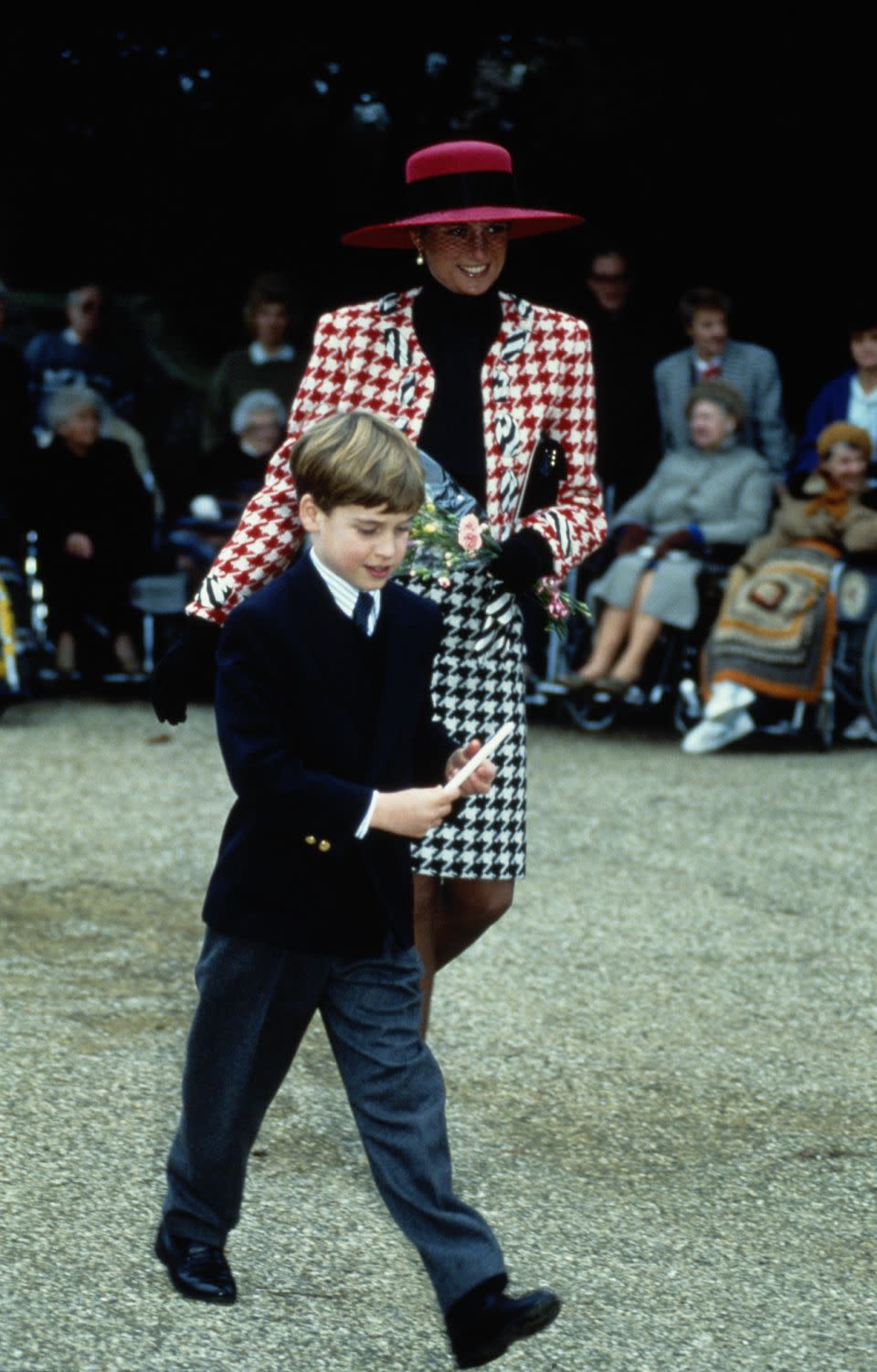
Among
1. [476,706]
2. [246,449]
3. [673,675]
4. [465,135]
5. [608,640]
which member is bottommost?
[673,675]

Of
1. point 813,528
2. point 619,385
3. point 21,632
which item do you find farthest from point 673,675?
point 21,632

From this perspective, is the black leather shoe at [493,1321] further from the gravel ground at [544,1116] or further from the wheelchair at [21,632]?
the wheelchair at [21,632]

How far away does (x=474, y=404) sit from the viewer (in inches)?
167

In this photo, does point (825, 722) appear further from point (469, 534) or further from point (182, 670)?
point (182, 670)

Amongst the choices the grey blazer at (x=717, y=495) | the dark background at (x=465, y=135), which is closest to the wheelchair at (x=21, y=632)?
the dark background at (x=465, y=135)

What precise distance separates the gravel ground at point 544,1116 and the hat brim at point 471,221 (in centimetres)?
169

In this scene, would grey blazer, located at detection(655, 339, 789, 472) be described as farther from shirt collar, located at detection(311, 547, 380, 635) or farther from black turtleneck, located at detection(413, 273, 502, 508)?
shirt collar, located at detection(311, 547, 380, 635)

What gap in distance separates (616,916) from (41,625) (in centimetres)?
492

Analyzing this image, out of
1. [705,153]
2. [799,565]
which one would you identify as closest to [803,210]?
[705,153]

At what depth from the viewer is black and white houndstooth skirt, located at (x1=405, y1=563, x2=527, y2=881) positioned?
14.0ft

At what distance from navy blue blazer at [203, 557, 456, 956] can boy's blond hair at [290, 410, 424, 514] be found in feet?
0.43

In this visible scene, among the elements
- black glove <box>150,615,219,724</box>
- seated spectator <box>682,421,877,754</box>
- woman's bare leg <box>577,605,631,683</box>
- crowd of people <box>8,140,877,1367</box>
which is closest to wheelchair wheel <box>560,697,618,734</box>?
woman's bare leg <box>577,605,631,683</box>

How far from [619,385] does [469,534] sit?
21.5 ft

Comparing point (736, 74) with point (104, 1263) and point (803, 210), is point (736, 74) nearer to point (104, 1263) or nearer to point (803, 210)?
point (803, 210)
